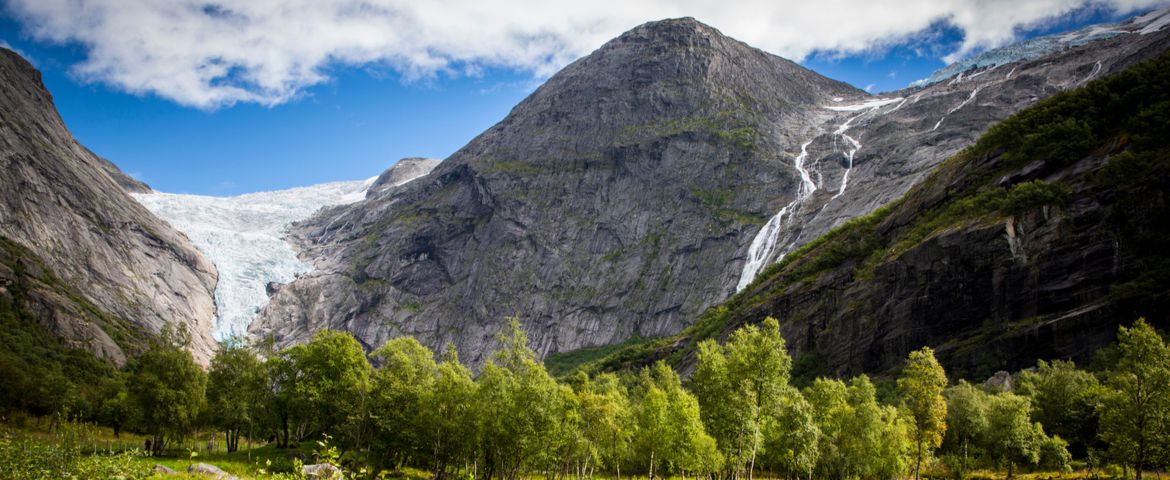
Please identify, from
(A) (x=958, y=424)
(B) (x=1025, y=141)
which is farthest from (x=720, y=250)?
(A) (x=958, y=424)

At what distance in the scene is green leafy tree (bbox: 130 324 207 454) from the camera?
55.0 m

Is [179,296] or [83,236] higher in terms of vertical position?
[83,236]

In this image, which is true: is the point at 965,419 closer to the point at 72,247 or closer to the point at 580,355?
the point at 580,355

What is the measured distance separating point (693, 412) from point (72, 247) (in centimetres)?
16987

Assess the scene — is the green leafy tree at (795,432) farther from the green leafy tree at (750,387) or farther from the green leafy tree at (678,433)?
the green leafy tree at (678,433)

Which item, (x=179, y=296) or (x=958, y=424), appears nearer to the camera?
(x=958, y=424)

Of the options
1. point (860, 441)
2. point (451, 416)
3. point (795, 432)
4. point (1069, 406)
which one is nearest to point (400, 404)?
point (451, 416)

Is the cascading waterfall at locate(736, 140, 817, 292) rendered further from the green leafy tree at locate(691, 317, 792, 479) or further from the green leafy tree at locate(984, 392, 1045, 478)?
the green leafy tree at locate(691, 317, 792, 479)

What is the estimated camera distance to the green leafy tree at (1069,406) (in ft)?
186

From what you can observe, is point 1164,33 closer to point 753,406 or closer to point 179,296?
point 753,406

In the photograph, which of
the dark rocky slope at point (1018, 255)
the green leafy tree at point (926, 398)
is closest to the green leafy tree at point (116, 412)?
the green leafy tree at point (926, 398)

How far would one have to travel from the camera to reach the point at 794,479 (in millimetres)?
52031

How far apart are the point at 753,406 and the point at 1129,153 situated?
249ft

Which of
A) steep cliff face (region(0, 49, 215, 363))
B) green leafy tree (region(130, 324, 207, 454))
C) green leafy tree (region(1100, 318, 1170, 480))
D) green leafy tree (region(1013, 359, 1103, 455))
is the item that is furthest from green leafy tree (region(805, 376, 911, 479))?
steep cliff face (region(0, 49, 215, 363))
